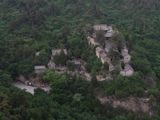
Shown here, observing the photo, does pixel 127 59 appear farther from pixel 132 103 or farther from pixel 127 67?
pixel 132 103

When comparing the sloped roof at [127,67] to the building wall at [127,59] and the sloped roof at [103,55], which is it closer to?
the building wall at [127,59]

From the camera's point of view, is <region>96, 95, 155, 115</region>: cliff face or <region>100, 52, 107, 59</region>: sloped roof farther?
<region>100, 52, 107, 59</region>: sloped roof

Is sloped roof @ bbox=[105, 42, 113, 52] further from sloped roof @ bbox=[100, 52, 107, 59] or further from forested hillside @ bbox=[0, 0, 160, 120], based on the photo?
forested hillside @ bbox=[0, 0, 160, 120]

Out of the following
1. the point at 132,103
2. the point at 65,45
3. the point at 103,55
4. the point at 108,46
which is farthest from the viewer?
the point at 65,45

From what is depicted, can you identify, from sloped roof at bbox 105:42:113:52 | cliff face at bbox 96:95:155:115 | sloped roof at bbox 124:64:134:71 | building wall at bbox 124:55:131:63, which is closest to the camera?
cliff face at bbox 96:95:155:115

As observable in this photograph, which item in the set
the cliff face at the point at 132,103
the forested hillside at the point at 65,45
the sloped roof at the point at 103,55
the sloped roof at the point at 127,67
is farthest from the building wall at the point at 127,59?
the cliff face at the point at 132,103

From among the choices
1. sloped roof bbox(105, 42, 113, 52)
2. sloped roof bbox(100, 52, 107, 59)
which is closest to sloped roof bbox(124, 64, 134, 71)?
sloped roof bbox(100, 52, 107, 59)

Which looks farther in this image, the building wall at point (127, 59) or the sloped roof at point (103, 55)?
the building wall at point (127, 59)

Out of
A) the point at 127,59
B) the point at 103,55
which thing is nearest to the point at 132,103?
the point at 127,59

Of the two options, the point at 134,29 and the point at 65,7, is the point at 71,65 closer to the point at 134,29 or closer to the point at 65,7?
the point at 134,29
